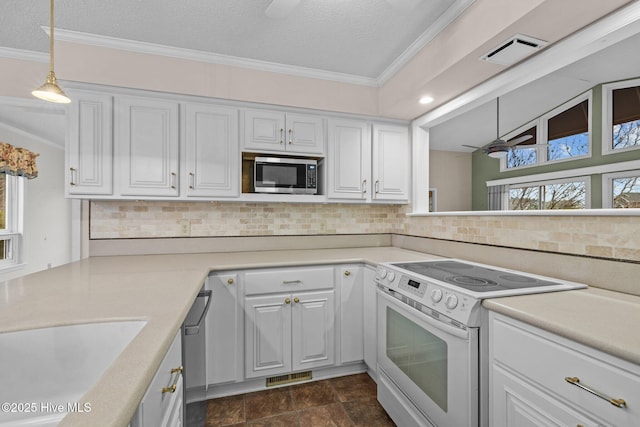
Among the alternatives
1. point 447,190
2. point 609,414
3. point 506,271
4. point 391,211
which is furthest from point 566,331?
point 391,211

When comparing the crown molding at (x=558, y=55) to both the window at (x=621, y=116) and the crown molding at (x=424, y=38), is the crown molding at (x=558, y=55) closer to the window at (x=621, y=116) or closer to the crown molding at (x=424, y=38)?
the window at (x=621, y=116)

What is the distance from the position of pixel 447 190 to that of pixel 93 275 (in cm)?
266

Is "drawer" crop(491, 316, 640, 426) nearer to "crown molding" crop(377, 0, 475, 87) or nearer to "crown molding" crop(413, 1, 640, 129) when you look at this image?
"crown molding" crop(413, 1, 640, 129)

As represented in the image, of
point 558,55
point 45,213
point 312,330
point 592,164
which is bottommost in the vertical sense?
point 312,330

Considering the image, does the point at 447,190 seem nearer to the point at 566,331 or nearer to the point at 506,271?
the point at 506,271

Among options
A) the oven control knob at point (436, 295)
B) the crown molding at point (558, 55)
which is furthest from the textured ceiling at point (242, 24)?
the oven control knob at point (436, 295)

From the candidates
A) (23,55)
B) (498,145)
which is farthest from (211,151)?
(498,145)

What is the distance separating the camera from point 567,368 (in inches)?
33.5

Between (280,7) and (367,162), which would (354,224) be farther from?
(280,7)

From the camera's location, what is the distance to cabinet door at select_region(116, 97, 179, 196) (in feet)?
6.64

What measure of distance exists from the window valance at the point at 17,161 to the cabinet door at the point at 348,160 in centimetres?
215

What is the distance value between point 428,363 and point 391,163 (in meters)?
1.74

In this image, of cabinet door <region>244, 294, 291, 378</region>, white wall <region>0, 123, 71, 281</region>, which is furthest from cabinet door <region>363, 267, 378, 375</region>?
white wall <region>0, 123, 71, 281</region>

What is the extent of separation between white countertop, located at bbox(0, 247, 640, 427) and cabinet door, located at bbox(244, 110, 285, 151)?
1054 millimetres
